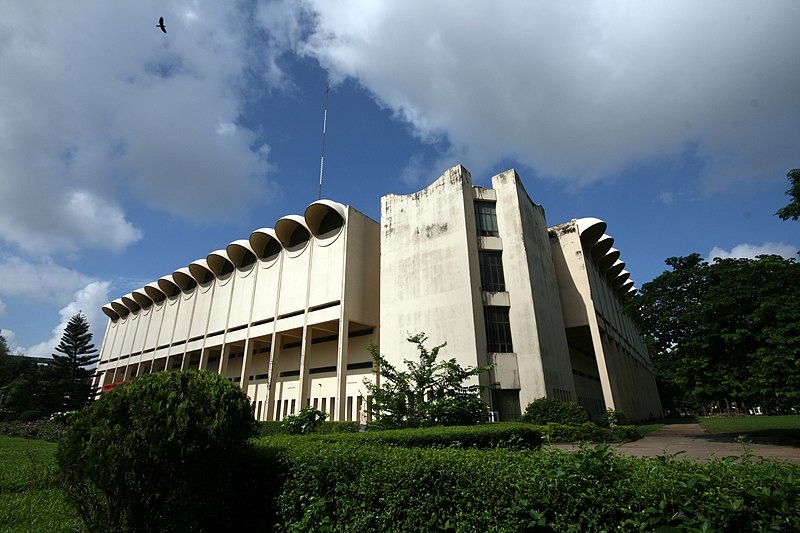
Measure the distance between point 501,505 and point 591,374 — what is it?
3716 centimetres

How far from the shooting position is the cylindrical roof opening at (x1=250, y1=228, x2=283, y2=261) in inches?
1254

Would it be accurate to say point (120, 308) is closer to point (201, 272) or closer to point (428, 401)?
point (201, 272)

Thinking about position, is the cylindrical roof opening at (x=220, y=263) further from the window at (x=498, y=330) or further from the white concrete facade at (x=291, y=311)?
the window at (x=498, y=330)

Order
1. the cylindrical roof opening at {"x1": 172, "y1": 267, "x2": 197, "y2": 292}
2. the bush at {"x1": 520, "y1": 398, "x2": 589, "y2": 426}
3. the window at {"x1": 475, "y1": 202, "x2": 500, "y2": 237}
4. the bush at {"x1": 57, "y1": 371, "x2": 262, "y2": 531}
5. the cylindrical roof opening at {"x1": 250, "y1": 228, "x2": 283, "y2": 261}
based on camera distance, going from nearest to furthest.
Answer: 1. the bush at {"x1": 57, "y1": 371, "x2": 262, "y2": 531}
2. the bush at {"x1": 520, "y1": 398, "x2": 589, "y2": 426}
3. the window at {"x1": 475, "y1": 202, "x2": 500, "y2": 237}
4. the cylindrical roof opening at {"x1": 250, "y1": 228, "x2": 283, "y2": 261}
5. the cylindrical roof opening at {"x1": 172, "y1": 267, "x2": 197, "y2": 292}

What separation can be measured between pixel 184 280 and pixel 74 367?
12.4 metres

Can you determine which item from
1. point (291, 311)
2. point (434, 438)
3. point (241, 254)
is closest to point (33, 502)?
point (434, 438)

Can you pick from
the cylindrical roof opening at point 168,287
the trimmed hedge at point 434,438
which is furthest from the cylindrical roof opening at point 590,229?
the cylindrical roof opening at point 168,287

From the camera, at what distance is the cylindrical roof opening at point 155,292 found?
143 ft

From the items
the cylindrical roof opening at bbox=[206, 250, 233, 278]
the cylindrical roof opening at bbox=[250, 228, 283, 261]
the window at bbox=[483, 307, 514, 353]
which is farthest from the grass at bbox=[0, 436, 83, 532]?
the cylindrical roof opening at bbox=[206, 250, 233, 278]

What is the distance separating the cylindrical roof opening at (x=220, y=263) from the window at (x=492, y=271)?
23.9 meters

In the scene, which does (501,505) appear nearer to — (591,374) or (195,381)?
(195,381)

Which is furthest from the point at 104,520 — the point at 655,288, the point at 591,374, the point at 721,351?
the point at 591,374

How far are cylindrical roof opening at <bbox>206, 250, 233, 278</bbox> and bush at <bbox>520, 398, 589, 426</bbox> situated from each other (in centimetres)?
2836

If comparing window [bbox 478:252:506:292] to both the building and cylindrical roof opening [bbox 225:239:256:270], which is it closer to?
the building
